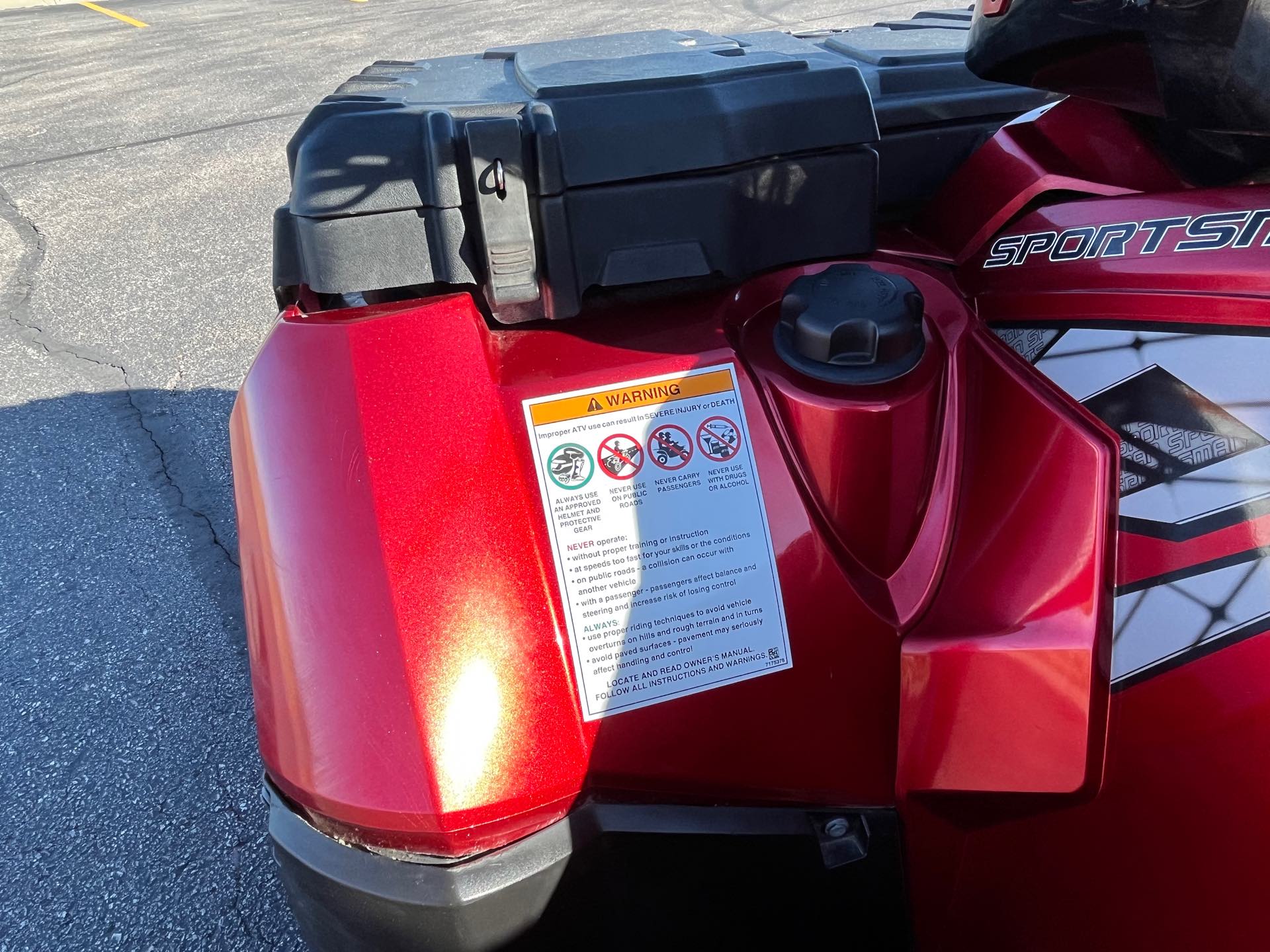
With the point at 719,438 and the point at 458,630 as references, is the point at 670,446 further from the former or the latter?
the point at 458,630

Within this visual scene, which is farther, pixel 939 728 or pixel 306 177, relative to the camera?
pixel 306 177

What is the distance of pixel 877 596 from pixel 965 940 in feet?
1.17

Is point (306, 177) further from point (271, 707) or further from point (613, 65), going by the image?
point (271, 707)

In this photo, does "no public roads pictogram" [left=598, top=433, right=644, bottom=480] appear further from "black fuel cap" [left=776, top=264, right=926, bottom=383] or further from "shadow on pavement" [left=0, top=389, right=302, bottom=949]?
"shadow on pavement" [left=0, top=389, right=302, bottom=949]

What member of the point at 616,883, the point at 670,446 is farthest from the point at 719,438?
the point at 616,883

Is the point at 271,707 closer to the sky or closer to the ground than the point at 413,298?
closer to the ground

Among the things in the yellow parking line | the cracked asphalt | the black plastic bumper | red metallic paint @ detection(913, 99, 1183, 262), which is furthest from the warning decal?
the yellow parking line

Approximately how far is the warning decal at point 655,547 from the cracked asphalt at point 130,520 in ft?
3.16

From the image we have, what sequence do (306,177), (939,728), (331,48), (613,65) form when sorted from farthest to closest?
(331,48) < (613,65) < (306,177) < (939,728)

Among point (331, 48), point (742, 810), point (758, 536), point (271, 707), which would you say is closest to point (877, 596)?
point (758, 536)

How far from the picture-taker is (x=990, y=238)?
1.09 meters

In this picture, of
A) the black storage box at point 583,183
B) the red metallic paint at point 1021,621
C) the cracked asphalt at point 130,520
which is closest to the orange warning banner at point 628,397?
the black storage box at point 583,183

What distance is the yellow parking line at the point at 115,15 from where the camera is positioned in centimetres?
796

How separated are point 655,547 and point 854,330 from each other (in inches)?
11.0
